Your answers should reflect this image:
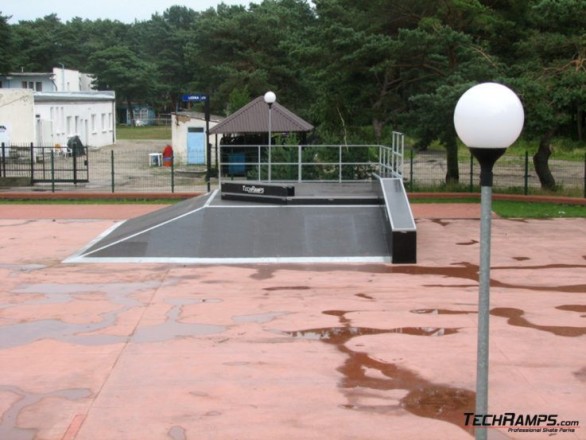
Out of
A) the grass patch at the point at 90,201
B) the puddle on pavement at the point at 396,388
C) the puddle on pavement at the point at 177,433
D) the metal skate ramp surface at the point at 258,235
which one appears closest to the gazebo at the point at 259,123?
the grass patch at the point at 90,201

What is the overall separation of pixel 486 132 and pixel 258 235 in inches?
583

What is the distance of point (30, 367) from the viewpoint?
1045cm

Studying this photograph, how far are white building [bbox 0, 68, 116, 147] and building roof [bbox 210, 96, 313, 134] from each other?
16.4 meters

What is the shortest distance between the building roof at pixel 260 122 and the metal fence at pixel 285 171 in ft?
3.19

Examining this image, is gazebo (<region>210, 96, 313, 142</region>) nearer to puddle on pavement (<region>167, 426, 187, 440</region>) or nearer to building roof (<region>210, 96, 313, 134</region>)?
building roof (<region>210, 96, 313, 134</region>)

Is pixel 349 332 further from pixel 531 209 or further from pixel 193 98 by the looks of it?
pixel 193 98

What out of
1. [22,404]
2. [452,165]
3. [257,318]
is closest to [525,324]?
[257,318]

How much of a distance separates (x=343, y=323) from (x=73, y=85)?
228 feet

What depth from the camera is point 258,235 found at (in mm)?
19703

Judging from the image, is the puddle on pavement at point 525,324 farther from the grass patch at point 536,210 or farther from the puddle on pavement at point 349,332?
the grass patch at point 536,210

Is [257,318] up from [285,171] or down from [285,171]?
down

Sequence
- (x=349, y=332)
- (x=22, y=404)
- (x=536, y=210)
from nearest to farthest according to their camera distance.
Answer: (x=22, y=404)
(x=349, y=332)
(x=536, y=210)

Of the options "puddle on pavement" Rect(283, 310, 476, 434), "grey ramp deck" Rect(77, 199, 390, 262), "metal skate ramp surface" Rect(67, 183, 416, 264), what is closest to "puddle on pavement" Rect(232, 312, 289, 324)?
"puddle on pavement" Rect(283, 310, 476, 434)

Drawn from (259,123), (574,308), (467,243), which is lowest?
(574,308)
